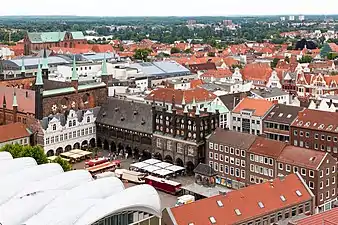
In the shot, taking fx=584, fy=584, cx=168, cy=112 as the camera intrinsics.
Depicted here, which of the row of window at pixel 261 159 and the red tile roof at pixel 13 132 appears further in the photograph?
the red tile roof at pixel 13 132

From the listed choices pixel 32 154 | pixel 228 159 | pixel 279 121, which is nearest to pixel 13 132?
pixel 32 154

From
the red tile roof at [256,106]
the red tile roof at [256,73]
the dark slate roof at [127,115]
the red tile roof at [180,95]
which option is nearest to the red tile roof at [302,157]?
the red tile roof at [256,106]

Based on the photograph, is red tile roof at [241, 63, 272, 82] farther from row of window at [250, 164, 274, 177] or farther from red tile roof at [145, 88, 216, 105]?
row of window at [250, 164, 274, 177]

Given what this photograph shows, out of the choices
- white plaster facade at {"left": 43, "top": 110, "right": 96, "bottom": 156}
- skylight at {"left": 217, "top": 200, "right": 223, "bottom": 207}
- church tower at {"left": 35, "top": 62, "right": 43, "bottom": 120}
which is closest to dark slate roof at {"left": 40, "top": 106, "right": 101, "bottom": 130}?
white plaster facade at {"left": 43, "top": 110, "right": 96, "bottom": 156}

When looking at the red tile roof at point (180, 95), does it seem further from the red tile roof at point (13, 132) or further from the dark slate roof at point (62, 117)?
the red tile roof at point (13, 132)

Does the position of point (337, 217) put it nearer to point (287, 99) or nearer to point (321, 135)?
point (321, 135)

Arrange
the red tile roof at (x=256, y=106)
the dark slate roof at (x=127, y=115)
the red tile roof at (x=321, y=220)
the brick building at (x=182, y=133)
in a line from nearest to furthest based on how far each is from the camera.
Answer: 1. the red tile roof at (x=321, y=220)
2. the brick building at (x=182, y=133)
3. the dark slate roof at (x=127, y=115)
4. the red tile roof at (x=256, y=106)
